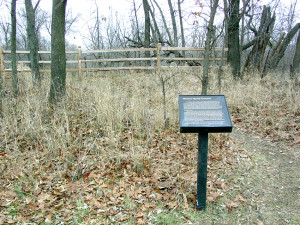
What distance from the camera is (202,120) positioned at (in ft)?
9.73

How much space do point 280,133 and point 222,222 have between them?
11.0ft

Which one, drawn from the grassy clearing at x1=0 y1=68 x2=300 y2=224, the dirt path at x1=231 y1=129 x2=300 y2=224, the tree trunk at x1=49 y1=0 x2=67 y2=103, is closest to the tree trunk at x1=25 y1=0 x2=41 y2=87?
the tree trunk at x1=49 y1=0 x2=67 y2=103

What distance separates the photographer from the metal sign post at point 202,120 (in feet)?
9.56

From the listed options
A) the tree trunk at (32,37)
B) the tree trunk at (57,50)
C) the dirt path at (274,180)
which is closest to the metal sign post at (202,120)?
the dirt path at (274,180)

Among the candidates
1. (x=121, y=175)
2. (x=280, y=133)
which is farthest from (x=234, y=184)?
(x=280, y=133)

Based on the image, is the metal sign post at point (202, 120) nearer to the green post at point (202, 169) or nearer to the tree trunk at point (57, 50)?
the green post at point (202, 169)

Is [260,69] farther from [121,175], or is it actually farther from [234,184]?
[121,175]

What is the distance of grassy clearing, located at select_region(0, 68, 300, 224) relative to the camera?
3.20 meters

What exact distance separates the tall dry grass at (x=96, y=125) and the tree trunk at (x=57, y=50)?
0.35 m

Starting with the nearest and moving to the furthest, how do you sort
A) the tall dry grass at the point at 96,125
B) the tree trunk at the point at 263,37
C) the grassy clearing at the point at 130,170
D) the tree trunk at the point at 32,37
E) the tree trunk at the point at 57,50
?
the grassy clearing at the point at 130,170 < the tall dry grass at the point at 96,125 < the tree trunk at the point at 57,50 < the tree trunk at the point at 32,37 < the tree trunk at the point at 263,37

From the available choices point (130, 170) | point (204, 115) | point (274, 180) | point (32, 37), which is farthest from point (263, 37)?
point (130, 170)

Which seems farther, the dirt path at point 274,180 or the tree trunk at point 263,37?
the tree trunk at point 263,37

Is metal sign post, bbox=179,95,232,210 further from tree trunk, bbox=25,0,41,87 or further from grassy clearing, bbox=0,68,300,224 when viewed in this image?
tree trunk, bbox=25,0,41,87

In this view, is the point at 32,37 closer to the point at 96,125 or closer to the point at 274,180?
the point at 96,125
